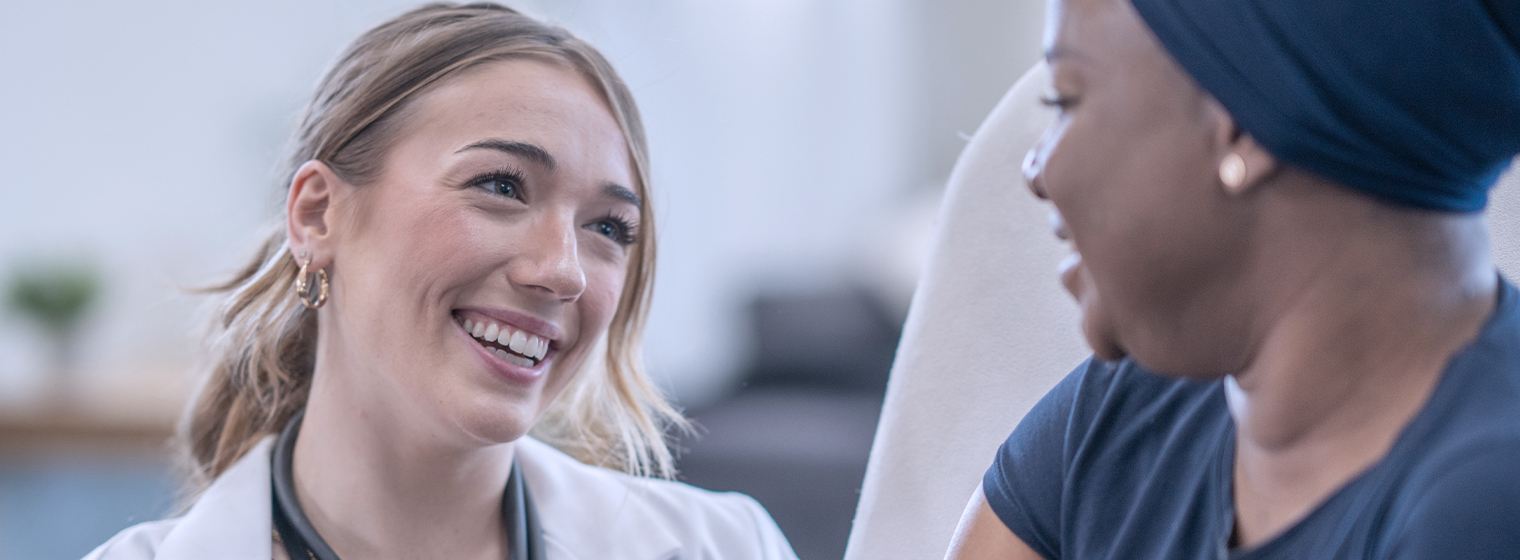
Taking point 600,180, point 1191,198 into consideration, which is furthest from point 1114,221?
point 600,180

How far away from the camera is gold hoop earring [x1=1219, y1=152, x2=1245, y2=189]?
589 mm

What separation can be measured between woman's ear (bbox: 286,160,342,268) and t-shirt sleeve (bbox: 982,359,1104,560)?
769mm

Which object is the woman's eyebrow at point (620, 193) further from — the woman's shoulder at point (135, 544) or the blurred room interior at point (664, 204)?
the blurred room interior at point (664, 204)

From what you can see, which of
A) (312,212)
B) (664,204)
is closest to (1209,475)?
(312,212)

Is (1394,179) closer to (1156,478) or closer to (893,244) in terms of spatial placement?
(1156,478)

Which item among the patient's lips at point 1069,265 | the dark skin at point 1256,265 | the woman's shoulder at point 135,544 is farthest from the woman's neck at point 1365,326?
the woman's shoulder at point 135,544

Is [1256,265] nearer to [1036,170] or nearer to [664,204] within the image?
[1036,170]

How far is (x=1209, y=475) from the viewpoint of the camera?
2.39 ft

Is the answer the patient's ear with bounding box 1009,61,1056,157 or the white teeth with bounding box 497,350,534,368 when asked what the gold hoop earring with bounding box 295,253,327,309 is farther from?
the patient's ear with bounding box 1009,61,1056,157

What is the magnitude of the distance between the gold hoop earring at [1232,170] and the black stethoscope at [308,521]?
985 millimetres

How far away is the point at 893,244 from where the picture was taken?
4555 millimetres

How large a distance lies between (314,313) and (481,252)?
37 centimetres

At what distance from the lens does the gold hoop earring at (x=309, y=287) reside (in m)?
1.26

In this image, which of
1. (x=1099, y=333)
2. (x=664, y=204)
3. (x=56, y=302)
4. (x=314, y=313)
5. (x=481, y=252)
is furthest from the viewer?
(x=56, y=302)
